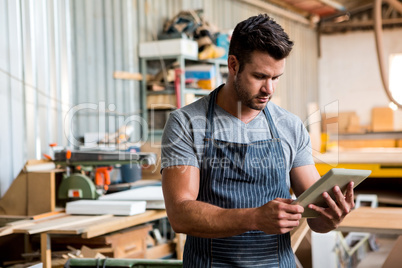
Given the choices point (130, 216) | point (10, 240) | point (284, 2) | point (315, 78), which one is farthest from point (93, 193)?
point (315, 78)

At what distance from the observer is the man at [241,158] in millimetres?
1577

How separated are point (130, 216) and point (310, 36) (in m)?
8.17

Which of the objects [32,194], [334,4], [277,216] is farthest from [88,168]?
[334,4]

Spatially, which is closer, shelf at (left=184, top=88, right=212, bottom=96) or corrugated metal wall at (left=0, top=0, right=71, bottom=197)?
corrugated metal wall at (left=0, top=0, right=71, bottom=197)

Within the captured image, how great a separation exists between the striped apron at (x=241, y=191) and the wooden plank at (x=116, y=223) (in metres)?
0.81

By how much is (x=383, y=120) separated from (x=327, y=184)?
860cm

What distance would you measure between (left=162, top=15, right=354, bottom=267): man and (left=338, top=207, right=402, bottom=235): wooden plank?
2.17ft

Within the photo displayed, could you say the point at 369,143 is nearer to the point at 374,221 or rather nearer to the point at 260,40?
the point at 374,221

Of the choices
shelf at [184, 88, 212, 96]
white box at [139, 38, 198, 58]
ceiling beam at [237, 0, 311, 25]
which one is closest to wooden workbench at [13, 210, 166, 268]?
shelf at [184, 88, 212, 96]

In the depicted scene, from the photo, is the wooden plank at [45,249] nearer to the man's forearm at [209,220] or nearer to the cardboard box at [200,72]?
the man's forearm at [209,220]

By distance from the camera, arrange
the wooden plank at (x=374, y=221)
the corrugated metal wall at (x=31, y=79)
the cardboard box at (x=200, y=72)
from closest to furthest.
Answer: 1. the wooden plank at (x=374, y=221)
2. the corrugated metal wall at (x=31, y=79)
3. the cardboard box at (x=200, y=72)

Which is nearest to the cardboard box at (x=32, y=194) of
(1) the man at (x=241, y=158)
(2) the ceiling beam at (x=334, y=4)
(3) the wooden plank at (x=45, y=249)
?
(3) the wooden plank at (x=45, y=249)

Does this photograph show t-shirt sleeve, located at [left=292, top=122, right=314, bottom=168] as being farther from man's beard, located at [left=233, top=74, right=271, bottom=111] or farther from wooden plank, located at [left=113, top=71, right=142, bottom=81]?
wooden plank, located at [left=113, top=71, right=142, bottom=81]

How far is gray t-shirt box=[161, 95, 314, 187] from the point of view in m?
1.63
